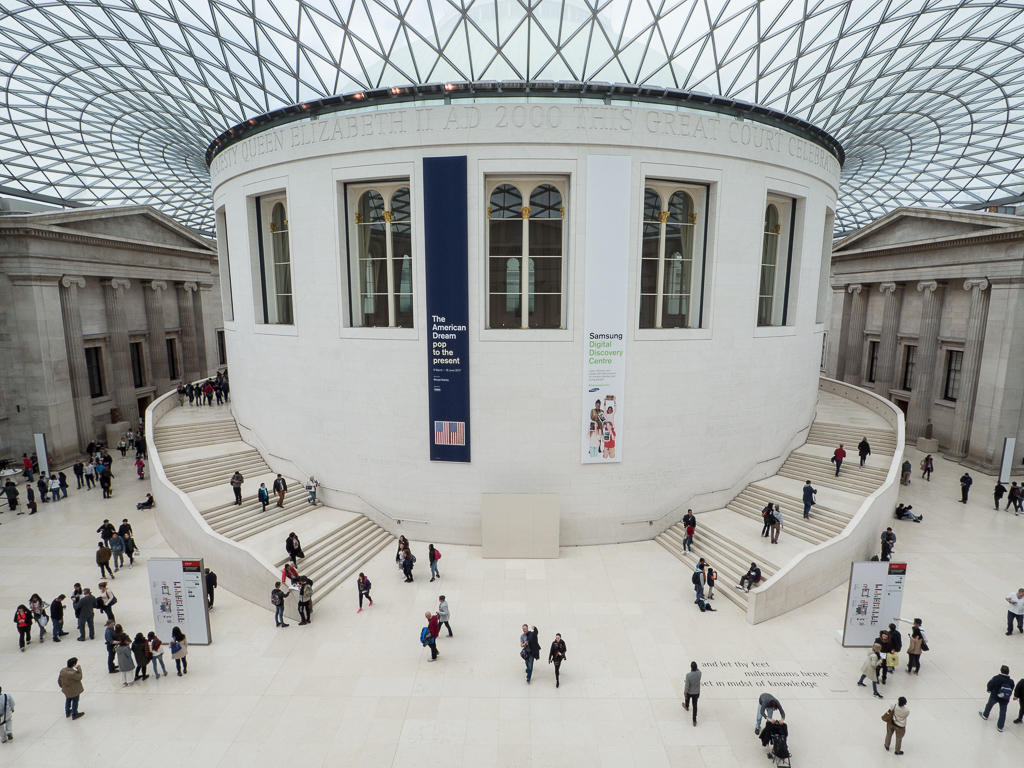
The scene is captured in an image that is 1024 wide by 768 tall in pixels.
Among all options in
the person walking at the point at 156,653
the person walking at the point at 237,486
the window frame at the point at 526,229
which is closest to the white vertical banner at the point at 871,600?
the window frame at the point at 526,229

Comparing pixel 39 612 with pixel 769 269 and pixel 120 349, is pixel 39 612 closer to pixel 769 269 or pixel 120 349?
pixel 120 349

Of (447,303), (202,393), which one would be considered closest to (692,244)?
(447,303)

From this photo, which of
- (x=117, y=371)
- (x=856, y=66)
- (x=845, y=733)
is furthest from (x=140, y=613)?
(x=856, y=66)

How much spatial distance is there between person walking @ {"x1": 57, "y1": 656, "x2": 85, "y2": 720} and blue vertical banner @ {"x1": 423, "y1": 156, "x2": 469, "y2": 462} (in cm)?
1058

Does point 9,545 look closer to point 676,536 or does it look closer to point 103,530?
point 103,530

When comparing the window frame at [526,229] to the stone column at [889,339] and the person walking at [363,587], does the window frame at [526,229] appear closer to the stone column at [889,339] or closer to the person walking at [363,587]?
the person walking at [363,587]

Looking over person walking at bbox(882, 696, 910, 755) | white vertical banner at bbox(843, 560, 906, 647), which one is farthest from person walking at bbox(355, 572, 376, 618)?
white vertical banner at bbox(843, 560, 906, 647)

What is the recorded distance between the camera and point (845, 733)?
10.3 meters

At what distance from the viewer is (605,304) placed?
17.7 metres

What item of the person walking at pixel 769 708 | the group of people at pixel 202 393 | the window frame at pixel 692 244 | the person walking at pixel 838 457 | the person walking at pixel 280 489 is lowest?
the person walking at pixel 769 708

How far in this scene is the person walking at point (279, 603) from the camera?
13.6 meters

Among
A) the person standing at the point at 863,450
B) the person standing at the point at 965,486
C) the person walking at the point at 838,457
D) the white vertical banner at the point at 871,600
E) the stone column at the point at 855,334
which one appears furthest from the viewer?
the stone column at the point at 855,334

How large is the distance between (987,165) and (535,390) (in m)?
36.8

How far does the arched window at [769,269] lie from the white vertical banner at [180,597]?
2175cm
